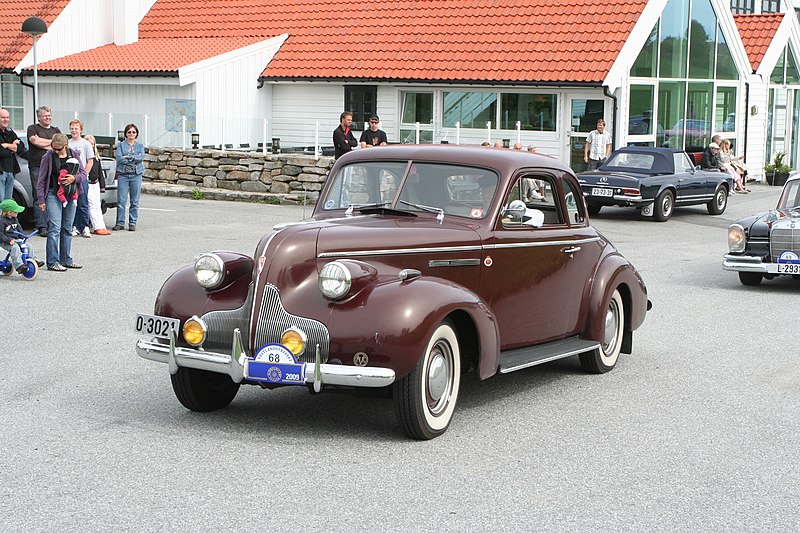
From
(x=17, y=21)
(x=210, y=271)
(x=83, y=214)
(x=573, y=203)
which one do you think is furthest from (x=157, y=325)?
(x=17, y=21)

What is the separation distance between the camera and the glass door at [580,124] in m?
26.2

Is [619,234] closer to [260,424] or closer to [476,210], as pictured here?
[476,210]

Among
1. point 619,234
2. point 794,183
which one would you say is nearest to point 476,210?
point 794,183

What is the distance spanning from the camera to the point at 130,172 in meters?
18.6

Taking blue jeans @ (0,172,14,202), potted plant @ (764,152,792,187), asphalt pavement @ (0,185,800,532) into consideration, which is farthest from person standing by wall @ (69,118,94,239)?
potted plant @ (764,152,792,187)

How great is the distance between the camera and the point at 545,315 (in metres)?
8.08

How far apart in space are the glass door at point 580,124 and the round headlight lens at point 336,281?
2028 cm

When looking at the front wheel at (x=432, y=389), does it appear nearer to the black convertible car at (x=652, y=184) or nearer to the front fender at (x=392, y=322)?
the front fender at (x=392, y=322)

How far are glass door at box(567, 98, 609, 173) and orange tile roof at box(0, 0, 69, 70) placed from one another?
1454cm

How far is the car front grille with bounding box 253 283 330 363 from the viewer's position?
643 cm

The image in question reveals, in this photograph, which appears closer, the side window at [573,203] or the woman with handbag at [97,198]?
the side window at [573,203]

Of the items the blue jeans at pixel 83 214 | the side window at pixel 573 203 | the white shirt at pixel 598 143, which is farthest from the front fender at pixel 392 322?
the white shirt at pixel 598 143

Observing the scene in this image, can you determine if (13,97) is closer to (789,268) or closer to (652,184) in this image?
(652,184)

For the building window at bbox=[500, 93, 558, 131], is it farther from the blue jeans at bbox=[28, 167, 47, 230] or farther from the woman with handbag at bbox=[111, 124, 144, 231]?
the blue jeans at bbox=[28, 167, 47, 230]
